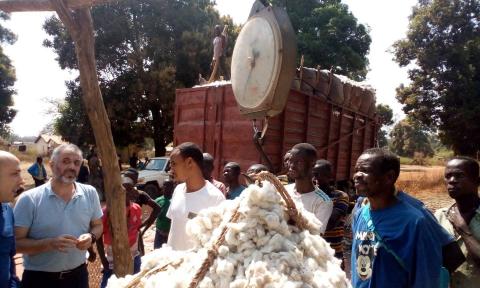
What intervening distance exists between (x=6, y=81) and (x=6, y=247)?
2538cm

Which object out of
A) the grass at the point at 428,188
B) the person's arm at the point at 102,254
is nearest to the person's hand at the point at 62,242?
the person's arm at the point at 102,254

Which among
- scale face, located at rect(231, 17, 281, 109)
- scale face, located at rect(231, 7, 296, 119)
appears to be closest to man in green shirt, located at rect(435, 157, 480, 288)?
scale face, located at rect(231, 7, 296, 119)

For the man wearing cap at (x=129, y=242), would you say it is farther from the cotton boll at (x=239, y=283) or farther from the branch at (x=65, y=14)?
the cotton boll at (x=239, y=283)

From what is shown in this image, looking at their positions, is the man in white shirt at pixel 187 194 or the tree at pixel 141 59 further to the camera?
the tree at pixel 141 59

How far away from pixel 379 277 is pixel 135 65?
17.5 metres

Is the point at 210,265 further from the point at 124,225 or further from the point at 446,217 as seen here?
the point at 124,225

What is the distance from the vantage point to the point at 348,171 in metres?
8.73

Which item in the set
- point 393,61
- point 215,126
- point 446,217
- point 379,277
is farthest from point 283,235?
point 393,61

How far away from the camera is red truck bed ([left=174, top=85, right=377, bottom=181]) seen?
21.5 ft

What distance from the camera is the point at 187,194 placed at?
107 inches

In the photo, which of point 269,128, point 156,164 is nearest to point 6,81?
point 156,164

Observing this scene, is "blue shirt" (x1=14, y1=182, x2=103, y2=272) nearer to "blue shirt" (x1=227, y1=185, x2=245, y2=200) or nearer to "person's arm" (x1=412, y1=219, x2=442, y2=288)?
"blue shirt" (x1=227, y1=185, x2=245, y2=200)

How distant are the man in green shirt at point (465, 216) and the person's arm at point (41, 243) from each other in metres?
2.37

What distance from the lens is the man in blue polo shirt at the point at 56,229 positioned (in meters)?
2.61
